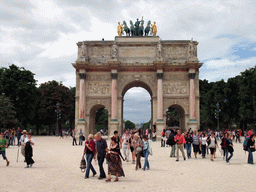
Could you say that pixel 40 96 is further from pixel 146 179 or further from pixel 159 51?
pixel 146 179

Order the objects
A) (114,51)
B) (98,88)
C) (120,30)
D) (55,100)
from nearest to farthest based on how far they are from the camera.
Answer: (114,51), (98,88), (120,30), (55,100)

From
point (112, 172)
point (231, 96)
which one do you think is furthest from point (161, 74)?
point (112, 172)

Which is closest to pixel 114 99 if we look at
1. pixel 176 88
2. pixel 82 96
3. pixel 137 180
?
pixel 82 96

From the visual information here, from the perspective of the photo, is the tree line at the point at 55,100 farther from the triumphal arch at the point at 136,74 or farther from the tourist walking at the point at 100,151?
the tourist walking at the point at 100,151

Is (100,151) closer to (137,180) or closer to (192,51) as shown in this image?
(137,180)

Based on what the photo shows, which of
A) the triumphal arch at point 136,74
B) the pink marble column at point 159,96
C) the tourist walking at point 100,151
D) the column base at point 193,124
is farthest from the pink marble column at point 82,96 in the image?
the tourist walking at point 100,151

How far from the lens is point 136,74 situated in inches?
1559

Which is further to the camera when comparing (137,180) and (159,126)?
(159,126)

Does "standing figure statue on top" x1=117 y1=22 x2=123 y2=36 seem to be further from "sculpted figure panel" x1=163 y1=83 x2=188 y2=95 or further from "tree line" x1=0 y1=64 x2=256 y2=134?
"tree line" x1=0 y1=64 x2=256 y2=134

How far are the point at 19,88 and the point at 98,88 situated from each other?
663 inches

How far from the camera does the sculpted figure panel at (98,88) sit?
1569 inches

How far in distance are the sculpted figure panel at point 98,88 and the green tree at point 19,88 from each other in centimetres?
1545

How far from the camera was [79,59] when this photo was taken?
3906 cm

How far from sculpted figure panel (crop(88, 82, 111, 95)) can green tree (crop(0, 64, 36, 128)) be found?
50.7ft
